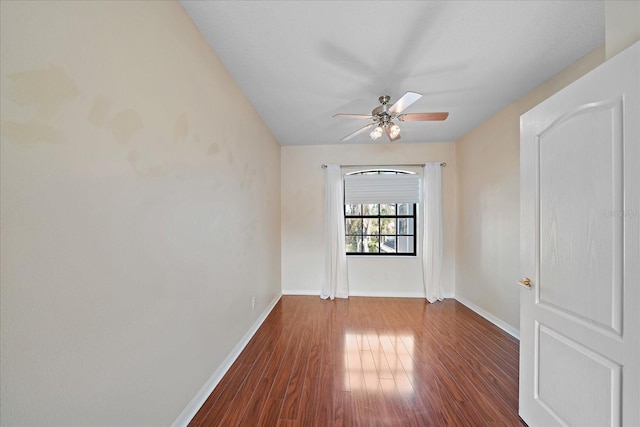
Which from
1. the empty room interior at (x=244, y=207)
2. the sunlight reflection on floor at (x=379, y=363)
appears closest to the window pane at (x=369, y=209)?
the empty room interior at (x=244, y=207)

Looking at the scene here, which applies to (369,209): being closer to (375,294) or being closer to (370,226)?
(370,226)

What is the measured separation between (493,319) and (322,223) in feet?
8.74

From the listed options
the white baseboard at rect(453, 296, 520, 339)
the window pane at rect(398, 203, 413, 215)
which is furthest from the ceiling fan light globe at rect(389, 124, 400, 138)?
the white baseboard at rect(453, 296, 520, 339)

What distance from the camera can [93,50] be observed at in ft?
2.87

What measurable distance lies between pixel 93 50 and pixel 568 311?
2.45m

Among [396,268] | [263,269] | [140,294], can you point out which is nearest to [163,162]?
[140,294]

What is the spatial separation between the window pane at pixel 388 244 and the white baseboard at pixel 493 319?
1.28 meters

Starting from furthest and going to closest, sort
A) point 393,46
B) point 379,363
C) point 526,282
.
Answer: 1. point 379,363
2. point 393,46
3. point 526,282

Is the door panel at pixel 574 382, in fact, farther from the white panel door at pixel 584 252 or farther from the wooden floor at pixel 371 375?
the wooden floor at pixel 371 375

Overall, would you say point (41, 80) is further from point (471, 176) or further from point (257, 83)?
point (471, 176)

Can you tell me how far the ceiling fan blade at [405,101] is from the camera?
1683mm

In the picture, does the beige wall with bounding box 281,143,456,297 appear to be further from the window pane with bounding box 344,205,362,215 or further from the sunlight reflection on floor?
the sunlight reflection on floor

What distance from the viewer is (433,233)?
12.2ft

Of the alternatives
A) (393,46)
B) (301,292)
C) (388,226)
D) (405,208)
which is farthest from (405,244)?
(393,46)
